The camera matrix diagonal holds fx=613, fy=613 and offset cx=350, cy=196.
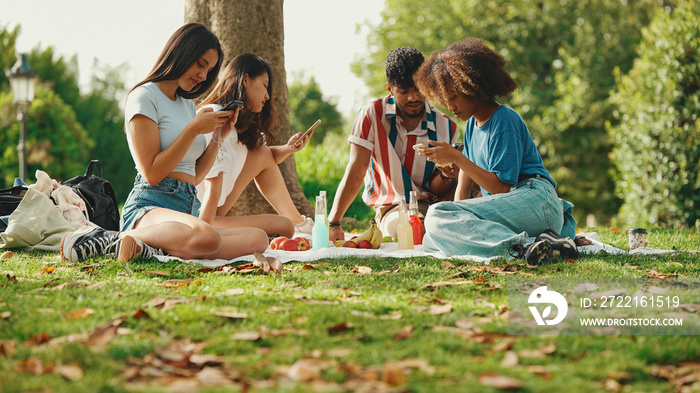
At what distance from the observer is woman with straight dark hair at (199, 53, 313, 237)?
4.88 metres

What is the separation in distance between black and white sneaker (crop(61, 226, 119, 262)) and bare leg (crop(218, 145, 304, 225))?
1.45 metres

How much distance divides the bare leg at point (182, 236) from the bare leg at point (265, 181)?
1.36 m

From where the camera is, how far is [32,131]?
859 inches

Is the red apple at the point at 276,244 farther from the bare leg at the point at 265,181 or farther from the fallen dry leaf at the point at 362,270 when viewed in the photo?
the fallen dry leaf at the point at 362,270

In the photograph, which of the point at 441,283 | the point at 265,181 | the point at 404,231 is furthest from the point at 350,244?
the point at 441,283

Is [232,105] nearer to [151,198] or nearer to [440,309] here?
[151,198]

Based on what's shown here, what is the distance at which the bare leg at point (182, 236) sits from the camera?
3.86 meters

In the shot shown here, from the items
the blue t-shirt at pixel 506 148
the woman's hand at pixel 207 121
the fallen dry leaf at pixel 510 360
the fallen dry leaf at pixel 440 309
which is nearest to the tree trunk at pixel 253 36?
the woman's hand at pixel 207 121

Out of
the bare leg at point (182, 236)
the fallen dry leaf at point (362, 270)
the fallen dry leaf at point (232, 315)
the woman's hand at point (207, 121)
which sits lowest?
the fallen dry leaf at point (362, 270)

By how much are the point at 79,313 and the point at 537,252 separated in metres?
2.52

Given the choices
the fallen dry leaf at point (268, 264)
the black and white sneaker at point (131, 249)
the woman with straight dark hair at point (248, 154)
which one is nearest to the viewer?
the fallen dry leaf at point (268, 264)

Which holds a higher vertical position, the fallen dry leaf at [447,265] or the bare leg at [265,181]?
the bare leg at [265,181]

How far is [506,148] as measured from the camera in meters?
4.04

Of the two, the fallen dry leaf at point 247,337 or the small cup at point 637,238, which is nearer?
the fallen dry leaf at point 247,337
